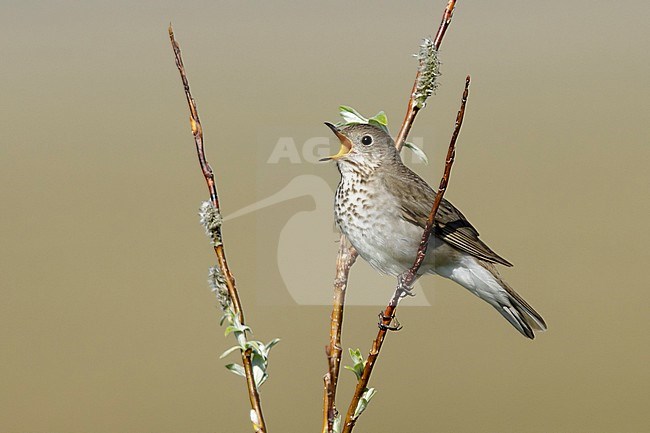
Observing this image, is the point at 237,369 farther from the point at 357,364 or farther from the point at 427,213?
the point at 427,213

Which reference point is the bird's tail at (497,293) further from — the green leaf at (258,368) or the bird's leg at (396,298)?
the green leaf at (258,368)

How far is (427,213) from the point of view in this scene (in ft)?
4.15

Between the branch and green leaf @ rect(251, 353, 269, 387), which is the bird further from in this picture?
green leaf @ rect(251, 353, 269, 387)

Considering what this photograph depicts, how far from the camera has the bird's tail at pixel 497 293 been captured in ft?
3.85

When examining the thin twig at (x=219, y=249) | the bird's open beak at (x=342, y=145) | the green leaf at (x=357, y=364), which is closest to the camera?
the thin twig at (x=219, y=249)

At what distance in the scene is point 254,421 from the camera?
78cm

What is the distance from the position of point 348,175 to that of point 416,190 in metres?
0.14

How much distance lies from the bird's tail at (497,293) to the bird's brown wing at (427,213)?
0.29 feet

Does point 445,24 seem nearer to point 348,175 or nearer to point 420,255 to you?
point 420,255

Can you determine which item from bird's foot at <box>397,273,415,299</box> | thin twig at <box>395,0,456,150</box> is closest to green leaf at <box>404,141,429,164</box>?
thin twig at <box>395,0,456,150</box>

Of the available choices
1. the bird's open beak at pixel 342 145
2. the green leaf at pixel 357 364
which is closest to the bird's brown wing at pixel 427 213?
the bird's open beak at pixel 342 145

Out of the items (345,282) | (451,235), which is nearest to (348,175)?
(451,235)

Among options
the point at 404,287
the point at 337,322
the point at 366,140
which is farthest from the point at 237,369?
the point at 366,140

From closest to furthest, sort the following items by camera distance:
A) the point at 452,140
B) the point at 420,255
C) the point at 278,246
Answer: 1. the point at 452,140
2. the point at 420,255
3. the point at 278,246
